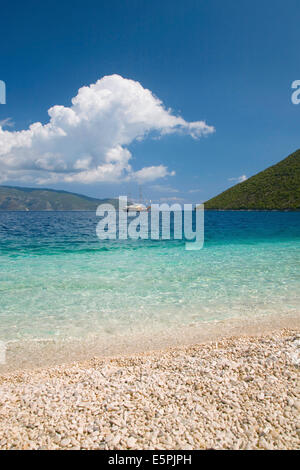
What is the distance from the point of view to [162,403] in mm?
3611

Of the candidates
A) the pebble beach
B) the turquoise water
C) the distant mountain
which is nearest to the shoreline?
the turquoise water

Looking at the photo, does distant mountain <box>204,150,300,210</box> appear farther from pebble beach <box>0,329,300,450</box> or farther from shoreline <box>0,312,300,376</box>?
pebble beach <box>0,329,300,450</box>

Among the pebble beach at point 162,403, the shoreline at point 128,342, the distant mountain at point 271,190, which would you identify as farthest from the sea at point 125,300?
the distant mountain at point 271,190

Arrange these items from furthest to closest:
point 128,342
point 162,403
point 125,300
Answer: point 125,300 < point 128,342 < point 162,403

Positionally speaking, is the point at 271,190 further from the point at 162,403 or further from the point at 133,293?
the point at 162,403

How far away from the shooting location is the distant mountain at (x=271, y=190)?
9744cm

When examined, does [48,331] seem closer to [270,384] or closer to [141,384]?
[141,384]

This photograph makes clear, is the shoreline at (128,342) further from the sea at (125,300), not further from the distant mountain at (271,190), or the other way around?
the distant mountain at (271,190)

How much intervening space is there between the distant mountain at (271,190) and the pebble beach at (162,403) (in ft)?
328

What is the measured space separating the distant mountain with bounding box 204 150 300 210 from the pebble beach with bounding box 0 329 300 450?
9994cm

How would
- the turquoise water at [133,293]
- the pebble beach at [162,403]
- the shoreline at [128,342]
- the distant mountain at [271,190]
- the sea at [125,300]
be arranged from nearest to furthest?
the pebble beach at [162,403], the shoreline at [128,342], the sea at [125,300], the turquoise water at [133,293], the distant mountain at [271,190]

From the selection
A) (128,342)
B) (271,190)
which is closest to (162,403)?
(128,342)

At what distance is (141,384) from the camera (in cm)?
408

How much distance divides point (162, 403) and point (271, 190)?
117993 millimetres
